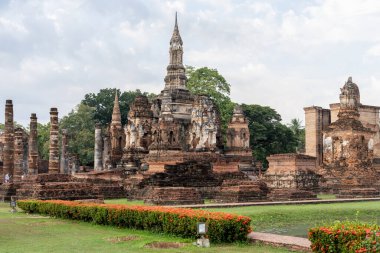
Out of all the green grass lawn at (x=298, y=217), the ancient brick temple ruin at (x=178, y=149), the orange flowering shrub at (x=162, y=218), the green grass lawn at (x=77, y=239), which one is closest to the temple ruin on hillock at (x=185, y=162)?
the ancient brick temple ruin at (x=178, y=149)

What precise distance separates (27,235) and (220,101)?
44.8 m

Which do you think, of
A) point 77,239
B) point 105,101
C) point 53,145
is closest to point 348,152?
point 53,145

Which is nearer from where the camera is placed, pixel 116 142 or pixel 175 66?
pixel 175 66

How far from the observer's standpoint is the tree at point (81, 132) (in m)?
64.6

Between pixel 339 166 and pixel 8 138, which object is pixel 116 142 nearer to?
pixel 8 138

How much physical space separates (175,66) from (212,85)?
14.3 m

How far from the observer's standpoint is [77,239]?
501 inches

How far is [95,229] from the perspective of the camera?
1484 cm

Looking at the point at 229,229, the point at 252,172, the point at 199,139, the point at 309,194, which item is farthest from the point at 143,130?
the point at 229,229

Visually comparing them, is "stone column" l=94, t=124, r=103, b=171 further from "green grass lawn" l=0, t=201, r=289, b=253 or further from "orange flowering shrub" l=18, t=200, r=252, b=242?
"green grass lawn" l=0, t=201, r=289, b=253

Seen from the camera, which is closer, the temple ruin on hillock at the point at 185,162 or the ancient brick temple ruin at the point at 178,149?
the temple ruin on hillock at the point at 185,162

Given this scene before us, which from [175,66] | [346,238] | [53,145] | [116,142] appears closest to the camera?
[346,238]

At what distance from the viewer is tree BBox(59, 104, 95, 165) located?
212 feet

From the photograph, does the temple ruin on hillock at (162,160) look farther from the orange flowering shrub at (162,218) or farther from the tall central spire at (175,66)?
the orange flowering shrub at (162,218)
